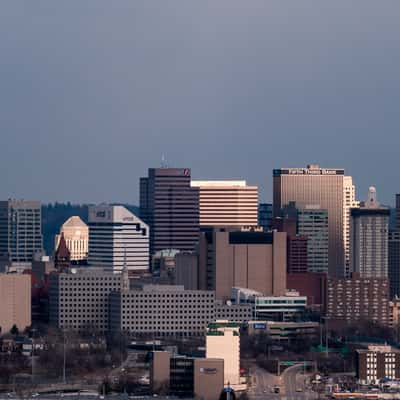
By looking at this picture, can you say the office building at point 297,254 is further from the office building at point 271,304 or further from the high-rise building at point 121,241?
the high-rise building at point 121,241

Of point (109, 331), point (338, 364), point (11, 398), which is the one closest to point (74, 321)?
point (109, 331)

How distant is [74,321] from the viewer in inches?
4341

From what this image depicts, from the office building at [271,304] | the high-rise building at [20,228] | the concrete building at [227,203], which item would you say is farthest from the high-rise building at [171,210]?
the office building at [271,304]

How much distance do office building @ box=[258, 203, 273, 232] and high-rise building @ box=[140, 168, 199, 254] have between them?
3.81 m

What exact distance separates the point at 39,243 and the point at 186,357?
61258 millimetres

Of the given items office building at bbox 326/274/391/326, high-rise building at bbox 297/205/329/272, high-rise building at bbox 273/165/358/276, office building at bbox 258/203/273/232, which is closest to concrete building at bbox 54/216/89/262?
office building at bbox 258/203/273/232

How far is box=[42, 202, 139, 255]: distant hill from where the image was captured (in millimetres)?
163875

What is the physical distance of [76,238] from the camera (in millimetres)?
145500

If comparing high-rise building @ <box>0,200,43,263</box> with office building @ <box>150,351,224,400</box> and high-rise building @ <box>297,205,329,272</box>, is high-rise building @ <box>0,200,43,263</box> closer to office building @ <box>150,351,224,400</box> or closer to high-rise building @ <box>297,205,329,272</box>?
high-rise building @ <box>297,205,329,272</box>

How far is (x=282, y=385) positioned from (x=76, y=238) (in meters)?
60.4

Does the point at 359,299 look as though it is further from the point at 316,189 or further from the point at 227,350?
the point at 227,350

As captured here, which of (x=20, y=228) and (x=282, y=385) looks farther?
(x=20, y=228)

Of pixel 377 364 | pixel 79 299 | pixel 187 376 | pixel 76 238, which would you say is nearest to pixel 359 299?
pixel 79 299

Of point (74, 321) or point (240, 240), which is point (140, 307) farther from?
point (240, 240)
